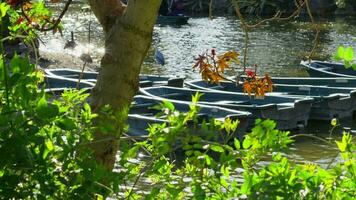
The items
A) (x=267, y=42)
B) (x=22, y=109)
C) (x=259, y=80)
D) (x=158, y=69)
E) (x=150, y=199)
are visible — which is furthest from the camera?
(x=267, y=42)

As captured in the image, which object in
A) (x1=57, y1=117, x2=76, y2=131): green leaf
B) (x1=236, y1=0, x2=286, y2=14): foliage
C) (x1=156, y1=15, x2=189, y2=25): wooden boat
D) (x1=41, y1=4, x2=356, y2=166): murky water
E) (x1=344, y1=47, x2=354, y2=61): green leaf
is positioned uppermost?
(x1=344, y1=47, x2=354, y2=61): green leaf

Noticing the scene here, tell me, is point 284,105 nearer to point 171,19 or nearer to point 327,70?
point 327,70

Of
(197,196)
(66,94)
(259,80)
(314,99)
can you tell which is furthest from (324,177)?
(314,99)

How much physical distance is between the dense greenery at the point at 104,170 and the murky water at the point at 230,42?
12004mm

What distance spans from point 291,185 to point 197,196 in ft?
0.92

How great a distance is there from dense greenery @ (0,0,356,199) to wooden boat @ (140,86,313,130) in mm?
10674

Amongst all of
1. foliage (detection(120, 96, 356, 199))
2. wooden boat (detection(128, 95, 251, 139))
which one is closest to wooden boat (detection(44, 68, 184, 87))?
wooden boat (detection(128, 95, 251, 139))

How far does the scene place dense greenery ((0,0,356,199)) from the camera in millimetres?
2299

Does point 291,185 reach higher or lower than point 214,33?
higher

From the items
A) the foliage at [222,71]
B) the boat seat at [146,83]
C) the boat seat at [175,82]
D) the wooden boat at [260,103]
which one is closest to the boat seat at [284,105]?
the wooden boat at [260,103]

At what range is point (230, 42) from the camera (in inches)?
1145

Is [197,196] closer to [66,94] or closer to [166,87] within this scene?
[66,94]

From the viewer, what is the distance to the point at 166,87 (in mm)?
15312

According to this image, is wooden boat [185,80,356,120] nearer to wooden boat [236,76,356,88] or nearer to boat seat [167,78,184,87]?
boat seat [167,78,184,87]
